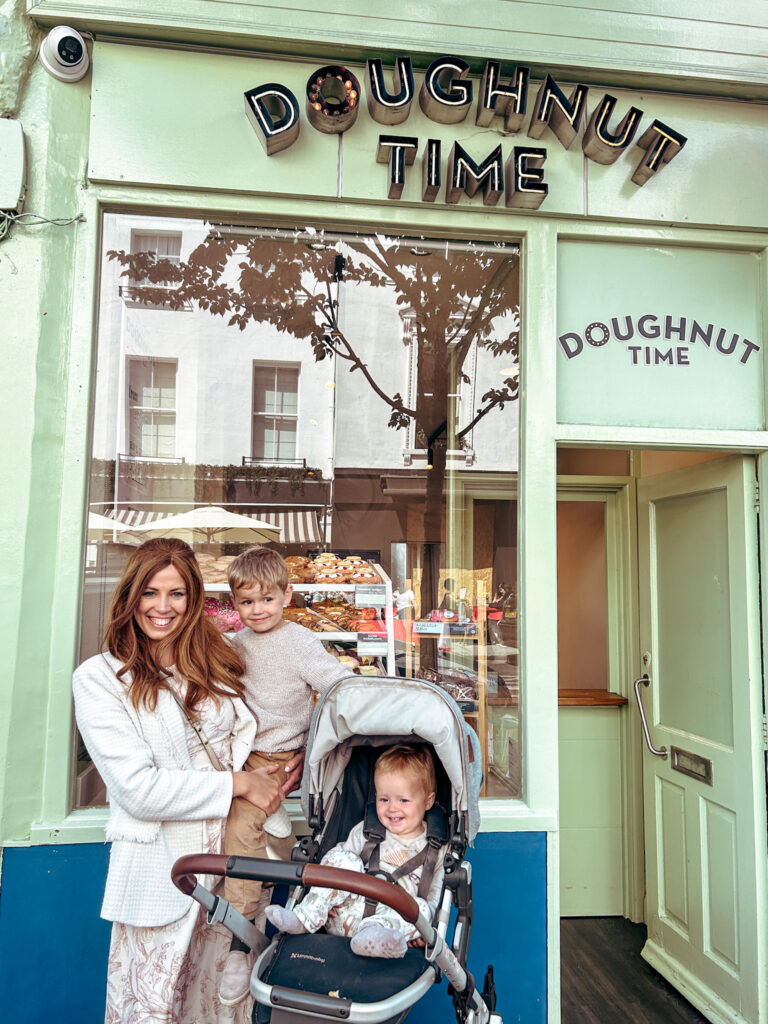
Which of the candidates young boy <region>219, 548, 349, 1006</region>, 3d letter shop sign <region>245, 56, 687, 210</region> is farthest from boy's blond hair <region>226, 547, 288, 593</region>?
3d letter shop sign <region>245, 56, 687, 210</region>

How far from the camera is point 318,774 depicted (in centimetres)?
237

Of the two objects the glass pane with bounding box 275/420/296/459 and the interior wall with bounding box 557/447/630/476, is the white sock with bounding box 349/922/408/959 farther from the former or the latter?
the interior wall with bounding box 557/447/630/476

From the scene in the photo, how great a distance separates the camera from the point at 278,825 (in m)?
2.60

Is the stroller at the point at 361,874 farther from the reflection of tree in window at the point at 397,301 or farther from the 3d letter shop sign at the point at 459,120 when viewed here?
the 3d letter shop sign at the point at 459,120

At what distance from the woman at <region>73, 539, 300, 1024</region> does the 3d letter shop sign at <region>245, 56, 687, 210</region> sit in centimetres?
197

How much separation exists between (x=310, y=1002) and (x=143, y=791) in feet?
2.57

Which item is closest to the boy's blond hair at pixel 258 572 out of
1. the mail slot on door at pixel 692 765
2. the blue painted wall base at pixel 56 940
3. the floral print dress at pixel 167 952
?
the floral print dress at pixel 167 952

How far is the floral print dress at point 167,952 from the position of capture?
2176 mm

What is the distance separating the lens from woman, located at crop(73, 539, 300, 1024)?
7.07 feet

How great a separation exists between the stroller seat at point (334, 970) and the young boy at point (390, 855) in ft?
0.14

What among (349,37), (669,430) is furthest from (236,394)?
(669,430)

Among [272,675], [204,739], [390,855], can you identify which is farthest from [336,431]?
[390,855]

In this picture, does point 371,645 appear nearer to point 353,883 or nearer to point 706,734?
point 706,734

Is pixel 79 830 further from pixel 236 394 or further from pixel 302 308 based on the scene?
pixel 302 308
